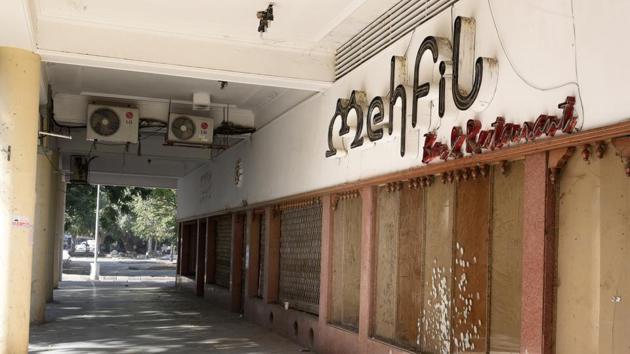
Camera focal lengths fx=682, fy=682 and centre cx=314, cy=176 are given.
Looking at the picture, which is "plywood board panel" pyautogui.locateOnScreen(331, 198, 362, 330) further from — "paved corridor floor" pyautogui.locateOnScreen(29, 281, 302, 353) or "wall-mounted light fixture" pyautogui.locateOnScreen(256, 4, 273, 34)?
"wall-mounted light fixture" pyautogui.locateOnScreen(256, 4, 273, 34)

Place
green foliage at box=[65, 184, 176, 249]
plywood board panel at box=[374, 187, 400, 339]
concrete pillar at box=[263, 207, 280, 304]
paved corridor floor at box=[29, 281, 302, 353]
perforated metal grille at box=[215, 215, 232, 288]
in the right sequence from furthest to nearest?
green foliage at box=[65, 184, 176, 249], perforated metal grille at box=[215, 215, 232, 288], concrete pillar at box=[263, 207, 280, 304], paved corridor floor at box=[29, 281, 302, 353], plywood board panel at box=[374, 187, 400, 339]

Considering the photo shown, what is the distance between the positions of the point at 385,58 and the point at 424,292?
2799mm

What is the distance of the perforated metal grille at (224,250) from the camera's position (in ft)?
55.8

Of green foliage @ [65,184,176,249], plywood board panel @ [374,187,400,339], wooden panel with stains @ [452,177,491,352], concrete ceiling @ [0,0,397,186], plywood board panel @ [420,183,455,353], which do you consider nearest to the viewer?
wooden panel with stains @ [452,177,491,352]

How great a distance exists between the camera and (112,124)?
1277cm

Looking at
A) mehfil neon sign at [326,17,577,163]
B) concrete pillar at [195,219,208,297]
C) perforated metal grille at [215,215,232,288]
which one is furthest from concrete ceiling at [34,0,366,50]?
concrete pillar at [195,219,208,297]

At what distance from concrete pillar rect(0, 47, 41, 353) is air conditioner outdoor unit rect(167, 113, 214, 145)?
15.6 feet

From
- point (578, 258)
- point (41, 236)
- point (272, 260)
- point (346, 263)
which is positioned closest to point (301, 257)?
point (272, 260)

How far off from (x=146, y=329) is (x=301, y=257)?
10.4 ft

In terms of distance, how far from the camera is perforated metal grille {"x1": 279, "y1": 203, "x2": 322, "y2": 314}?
1052 centimetres

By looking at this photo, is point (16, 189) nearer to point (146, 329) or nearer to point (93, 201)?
point (146, 329)

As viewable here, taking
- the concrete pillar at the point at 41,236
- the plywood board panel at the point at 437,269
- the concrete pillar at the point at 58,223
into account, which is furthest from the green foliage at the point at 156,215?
the plywood board panel at the point at 437,269

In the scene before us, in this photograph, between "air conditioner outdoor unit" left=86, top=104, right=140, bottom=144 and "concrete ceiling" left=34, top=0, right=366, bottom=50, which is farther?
"air conditioner outdoor unit" left=86, top=104, right=140, bottom=144

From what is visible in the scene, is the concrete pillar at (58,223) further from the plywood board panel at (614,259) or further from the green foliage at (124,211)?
the plywood board panel at (614,259)
